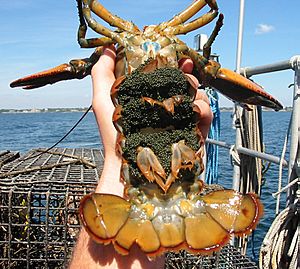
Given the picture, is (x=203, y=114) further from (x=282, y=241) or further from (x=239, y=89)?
(x=282, y=241)

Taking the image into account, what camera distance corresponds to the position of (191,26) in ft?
10.2

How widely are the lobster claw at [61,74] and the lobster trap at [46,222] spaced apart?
91 cm

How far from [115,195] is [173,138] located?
1.38 ft

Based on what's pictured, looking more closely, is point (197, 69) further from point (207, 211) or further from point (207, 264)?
point (207, 264)

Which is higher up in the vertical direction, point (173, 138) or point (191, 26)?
point (191, 26)

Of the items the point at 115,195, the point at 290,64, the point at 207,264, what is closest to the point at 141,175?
the point at 115,195

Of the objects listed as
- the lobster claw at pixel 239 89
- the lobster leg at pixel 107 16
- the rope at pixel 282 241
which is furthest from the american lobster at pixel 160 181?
the rope at pixel 282 241

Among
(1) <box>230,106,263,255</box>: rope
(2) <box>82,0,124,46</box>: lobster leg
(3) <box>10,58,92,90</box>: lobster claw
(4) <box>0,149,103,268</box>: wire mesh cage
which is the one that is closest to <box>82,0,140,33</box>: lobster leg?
(2) <box>82,0,124,46</box>: lobster leg

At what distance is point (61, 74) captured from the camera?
308cm

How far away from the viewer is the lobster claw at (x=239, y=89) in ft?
10.0

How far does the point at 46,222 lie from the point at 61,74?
45.6 inches

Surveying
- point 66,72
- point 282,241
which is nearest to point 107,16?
point 66,72

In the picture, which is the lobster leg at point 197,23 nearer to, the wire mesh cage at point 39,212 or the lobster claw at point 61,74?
the lobster claw at point 61,74

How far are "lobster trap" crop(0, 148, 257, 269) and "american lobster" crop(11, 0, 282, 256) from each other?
145 centimetres
